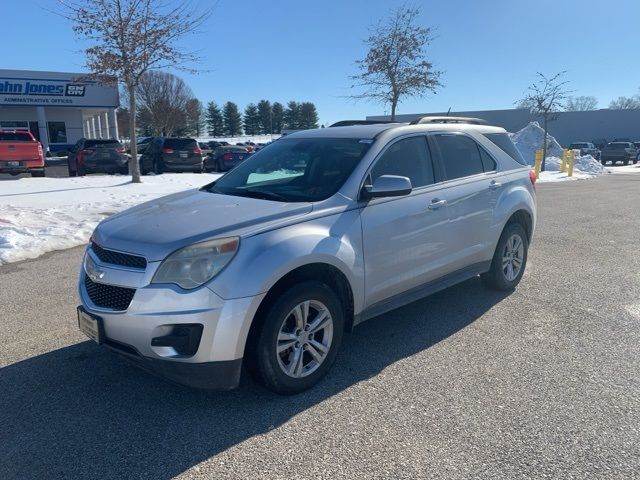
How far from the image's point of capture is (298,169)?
4.37m

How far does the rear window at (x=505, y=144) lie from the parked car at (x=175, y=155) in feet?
57.4

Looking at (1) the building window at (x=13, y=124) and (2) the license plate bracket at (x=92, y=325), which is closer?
(2) the license plate bracket at (x=92, y=325)

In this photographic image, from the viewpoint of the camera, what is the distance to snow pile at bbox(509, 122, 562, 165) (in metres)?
36.7

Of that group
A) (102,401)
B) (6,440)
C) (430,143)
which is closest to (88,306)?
(102,401)

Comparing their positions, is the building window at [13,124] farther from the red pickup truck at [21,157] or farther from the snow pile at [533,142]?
the snow pile at [533,142]

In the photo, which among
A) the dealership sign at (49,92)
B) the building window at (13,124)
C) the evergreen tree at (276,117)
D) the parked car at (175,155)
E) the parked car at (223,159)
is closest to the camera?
the parked car at (175,155)

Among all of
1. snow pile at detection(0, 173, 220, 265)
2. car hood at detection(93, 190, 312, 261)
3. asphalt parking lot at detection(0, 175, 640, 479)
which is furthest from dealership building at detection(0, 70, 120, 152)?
asphalt parking lot at detection(0, 175, 640, 479)

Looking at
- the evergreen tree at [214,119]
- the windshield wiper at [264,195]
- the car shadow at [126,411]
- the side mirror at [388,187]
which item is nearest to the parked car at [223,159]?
the windshield wiper at [264,195]

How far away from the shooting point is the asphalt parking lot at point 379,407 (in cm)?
269

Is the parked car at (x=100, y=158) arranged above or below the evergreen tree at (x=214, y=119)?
below

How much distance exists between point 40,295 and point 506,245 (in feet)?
16.3

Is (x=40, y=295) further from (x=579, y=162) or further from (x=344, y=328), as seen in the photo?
(x=579, y=162)

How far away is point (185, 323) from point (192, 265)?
1.11 ft

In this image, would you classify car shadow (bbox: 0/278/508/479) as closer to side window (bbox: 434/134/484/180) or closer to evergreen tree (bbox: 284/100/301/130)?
side window (bbox: 434/134/484/180)
